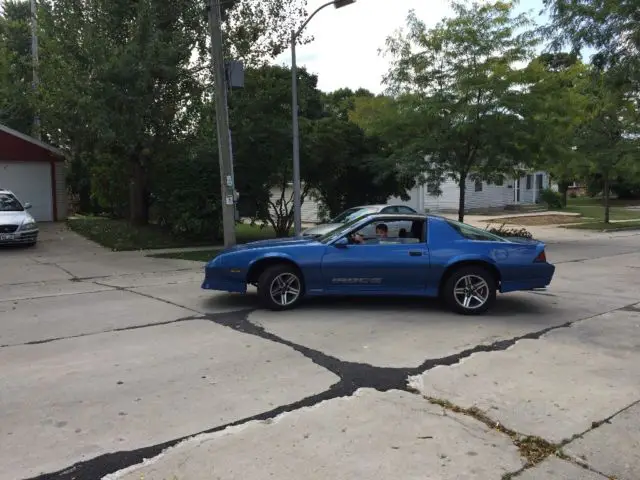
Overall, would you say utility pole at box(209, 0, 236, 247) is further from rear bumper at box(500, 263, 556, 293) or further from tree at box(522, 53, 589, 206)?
tree at box(522, 53, 589, 206)

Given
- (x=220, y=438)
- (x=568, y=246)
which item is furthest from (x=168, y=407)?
(x=568, y=246)

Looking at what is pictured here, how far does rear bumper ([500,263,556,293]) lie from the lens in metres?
7.73

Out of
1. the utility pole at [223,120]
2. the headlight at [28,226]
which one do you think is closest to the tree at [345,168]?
the utility pole at [223,120]

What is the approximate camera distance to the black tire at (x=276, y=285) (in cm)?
770

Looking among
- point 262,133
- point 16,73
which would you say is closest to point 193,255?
point 262,133

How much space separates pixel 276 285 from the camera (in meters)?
7.74

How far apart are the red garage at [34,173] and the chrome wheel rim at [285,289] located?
18047mm

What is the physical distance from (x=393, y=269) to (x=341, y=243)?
79 cm

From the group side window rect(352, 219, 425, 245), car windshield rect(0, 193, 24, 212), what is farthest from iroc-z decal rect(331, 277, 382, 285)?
car windshield rect(0, 193, 24, 212)

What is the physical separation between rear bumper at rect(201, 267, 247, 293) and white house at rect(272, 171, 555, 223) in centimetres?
2312

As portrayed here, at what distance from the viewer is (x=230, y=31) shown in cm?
1688

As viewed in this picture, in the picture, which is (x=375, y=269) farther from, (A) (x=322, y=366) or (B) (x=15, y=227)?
(B) (x=15, y=227)

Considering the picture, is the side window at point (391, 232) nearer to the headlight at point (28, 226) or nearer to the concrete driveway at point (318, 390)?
the concrete driveway at point (318, 390)

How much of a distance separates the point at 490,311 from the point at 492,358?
231 centimetres
